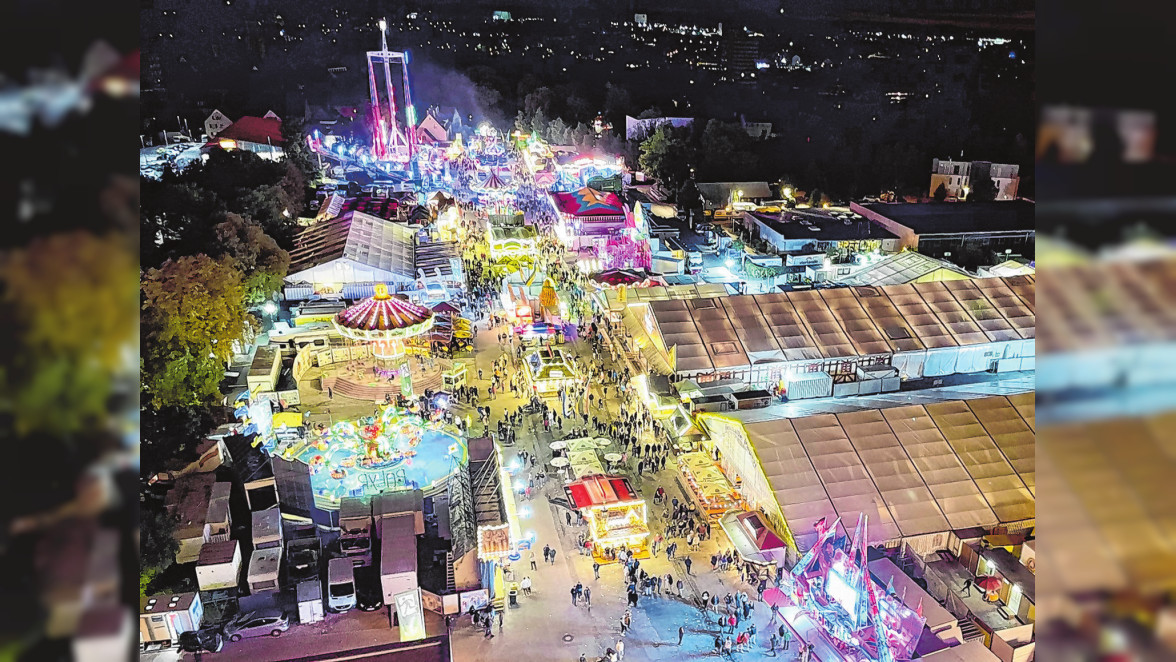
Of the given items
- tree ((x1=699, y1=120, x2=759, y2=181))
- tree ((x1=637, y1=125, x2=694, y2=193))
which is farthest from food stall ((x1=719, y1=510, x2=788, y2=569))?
tree ((x1=699, y1=120, x2=759, y2=181))

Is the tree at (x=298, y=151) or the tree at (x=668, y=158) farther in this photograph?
the tree at (x=668, y=158)

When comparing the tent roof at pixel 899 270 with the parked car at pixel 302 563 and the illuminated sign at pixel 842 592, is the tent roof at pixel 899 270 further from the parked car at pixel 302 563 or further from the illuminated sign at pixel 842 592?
the parked car at pixel 302 563

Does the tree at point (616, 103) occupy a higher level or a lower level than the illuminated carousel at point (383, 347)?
higher

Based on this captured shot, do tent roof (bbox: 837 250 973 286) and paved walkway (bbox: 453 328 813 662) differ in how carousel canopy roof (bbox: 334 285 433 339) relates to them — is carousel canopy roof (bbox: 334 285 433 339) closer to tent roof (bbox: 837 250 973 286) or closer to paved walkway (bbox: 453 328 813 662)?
paved walkway (bbox: 453 328 813 662)

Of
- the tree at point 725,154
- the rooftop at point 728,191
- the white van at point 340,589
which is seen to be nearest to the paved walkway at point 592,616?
the white van at point 340,589

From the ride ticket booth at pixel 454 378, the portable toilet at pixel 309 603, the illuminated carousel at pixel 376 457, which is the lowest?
the portable toilet at pixel 309 603
